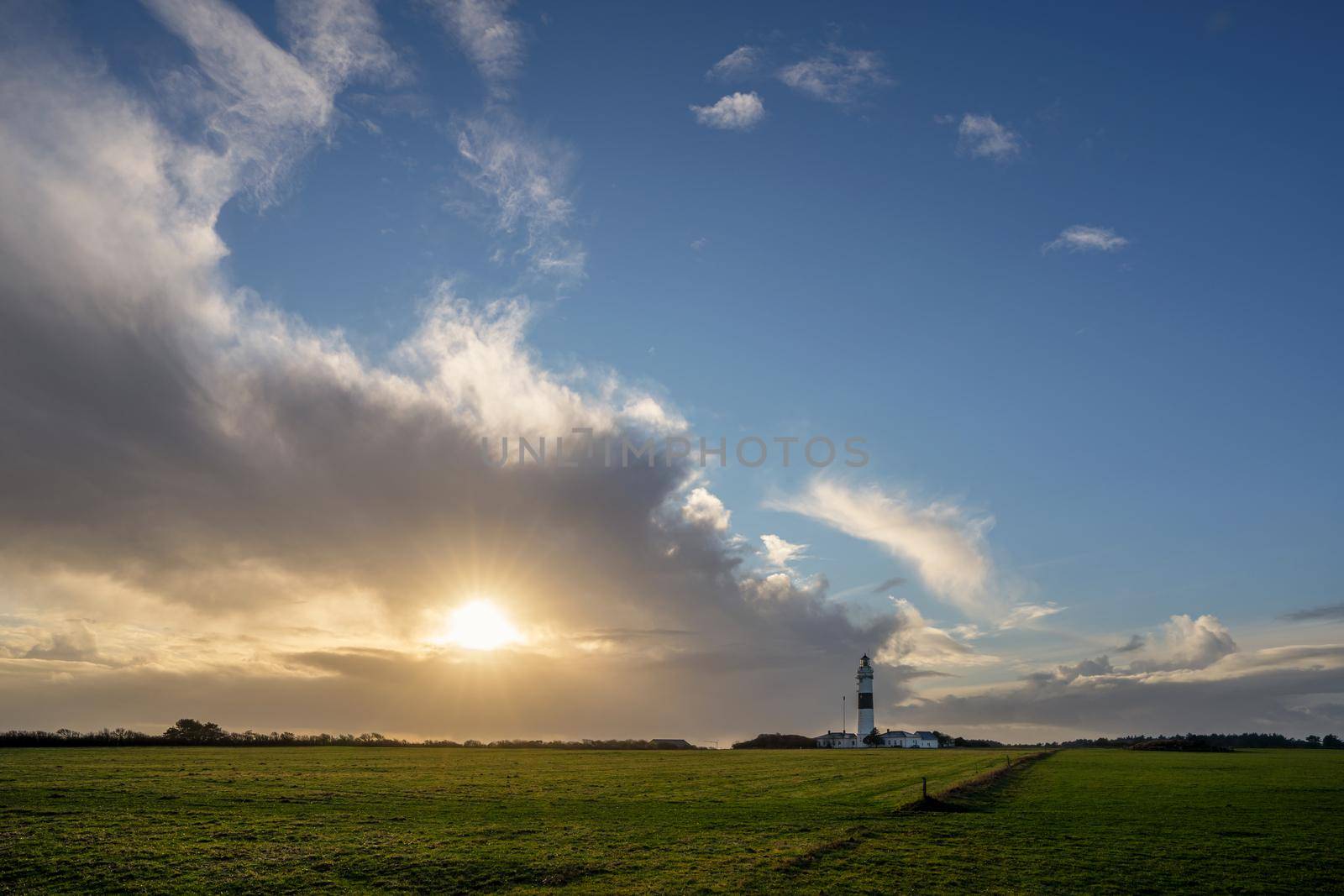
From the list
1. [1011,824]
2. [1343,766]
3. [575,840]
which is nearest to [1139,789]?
[1011,824]

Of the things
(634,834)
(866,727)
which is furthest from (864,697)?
(634,834)

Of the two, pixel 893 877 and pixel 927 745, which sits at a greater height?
pixel 893 877

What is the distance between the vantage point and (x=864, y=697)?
19638 cm

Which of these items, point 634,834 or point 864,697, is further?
point 864,697

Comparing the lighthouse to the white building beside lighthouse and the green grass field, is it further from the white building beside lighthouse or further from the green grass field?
the green grass field

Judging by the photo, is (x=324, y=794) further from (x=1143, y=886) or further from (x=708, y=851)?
(x=1143, y=886)

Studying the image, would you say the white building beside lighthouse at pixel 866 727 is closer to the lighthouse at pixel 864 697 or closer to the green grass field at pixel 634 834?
the lighthouse at pixel 864 697

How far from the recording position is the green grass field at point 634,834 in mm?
26938

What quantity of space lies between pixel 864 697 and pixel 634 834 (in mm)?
173917

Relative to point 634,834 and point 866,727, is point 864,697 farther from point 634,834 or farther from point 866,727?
point 634,834

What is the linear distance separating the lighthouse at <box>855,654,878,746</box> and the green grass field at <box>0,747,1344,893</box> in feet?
444

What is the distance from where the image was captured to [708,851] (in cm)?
3155

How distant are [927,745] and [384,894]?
638 feet

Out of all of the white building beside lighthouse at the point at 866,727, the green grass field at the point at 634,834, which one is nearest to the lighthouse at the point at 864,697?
the white building beside lighthouse at the point at 866,727
